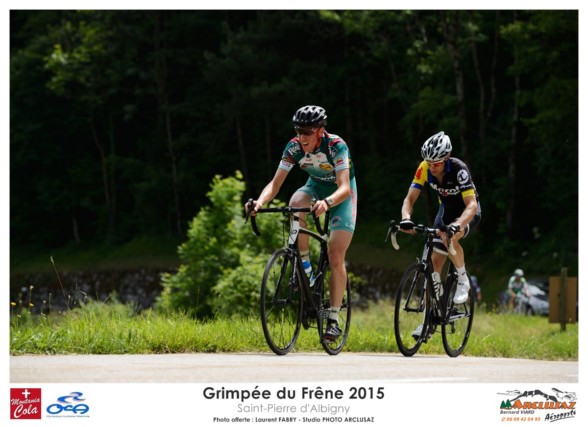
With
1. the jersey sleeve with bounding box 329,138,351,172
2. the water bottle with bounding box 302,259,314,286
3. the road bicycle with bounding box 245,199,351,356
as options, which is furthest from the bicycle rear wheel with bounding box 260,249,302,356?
the jersey sleeve with bounding box 329,138,351,172

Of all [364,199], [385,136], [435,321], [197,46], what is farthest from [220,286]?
[197,46]

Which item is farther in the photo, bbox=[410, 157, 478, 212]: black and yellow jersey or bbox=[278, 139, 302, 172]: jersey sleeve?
bbox=[410, 157, 478, 212]: black and yellow jersey

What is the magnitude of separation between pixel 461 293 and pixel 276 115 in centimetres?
3408

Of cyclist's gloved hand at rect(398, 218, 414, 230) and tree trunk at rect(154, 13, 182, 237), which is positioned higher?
tree trunk at rect(154, 13, 182, 237)

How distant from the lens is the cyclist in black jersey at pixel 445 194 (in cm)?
902

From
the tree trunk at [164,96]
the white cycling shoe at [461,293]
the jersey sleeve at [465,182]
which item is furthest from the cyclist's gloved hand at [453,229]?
the tree trunk at [164,96]

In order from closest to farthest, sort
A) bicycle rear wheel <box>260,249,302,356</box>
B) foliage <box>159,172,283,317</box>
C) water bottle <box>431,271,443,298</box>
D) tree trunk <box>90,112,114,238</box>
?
bicycle rear wheel <box>260,249,302,356</box>, water bottle <box>431,271,443,298</box>, foliage <box>159,172,283,317</box>, tree trunk <box>90,112,114,238</box>

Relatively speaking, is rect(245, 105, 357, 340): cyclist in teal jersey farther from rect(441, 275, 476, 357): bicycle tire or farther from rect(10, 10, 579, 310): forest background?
rect(10, 10, 579, 310): forest background

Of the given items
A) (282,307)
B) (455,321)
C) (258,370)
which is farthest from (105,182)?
(258,370)

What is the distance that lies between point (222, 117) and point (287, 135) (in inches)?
266

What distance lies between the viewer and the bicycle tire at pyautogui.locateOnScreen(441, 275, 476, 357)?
9.78m

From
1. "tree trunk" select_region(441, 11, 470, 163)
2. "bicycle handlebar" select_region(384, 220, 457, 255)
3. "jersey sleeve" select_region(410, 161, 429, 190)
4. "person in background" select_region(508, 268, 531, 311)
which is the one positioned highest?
"tree trunk" select_region(441, 11, 470, 163)

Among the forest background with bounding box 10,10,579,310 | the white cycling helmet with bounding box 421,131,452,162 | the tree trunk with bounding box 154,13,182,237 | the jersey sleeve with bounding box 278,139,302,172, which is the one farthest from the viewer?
the tree trunk with bounding box 154,13,182,237
